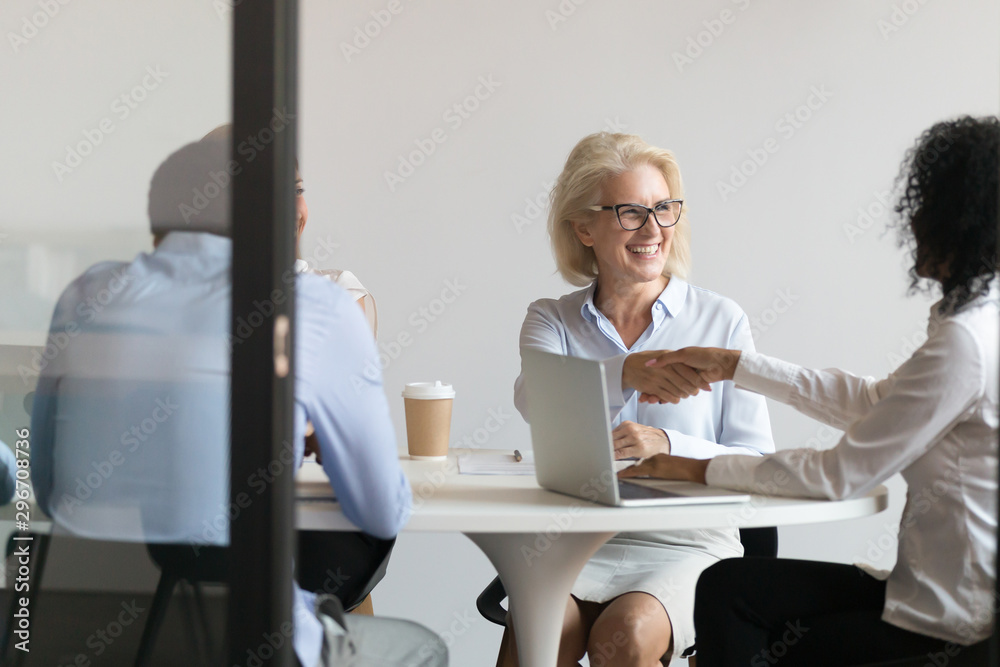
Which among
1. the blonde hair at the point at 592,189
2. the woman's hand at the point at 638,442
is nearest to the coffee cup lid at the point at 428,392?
the woman's hand at the point at 638,442

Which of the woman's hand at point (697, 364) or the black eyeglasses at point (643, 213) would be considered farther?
the black eyeglasses at point (643, 213)

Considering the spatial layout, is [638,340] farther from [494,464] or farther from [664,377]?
[494,464]

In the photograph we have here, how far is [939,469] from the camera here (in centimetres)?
144

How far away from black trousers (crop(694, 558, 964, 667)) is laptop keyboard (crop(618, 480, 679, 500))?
279mm

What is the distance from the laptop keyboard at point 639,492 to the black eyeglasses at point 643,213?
3.21 feet

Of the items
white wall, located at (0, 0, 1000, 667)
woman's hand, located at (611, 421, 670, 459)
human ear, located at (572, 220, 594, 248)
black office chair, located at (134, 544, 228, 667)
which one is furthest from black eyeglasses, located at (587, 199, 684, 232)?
black office chair, located at (134, 544, 228, 667)

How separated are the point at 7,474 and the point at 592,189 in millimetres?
1686

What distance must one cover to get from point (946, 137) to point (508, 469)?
1.01 meters

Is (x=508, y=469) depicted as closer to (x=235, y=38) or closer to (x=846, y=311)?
(x=235, y=38)

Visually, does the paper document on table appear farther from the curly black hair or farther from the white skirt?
the curly black hair

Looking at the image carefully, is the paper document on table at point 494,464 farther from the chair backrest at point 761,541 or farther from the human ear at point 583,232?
the human ear at point 583,232

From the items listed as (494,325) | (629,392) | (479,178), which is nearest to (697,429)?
(629,392)

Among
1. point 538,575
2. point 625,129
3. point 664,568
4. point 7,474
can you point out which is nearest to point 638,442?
point 664,568

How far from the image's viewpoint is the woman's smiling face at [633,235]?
2.40 metres
